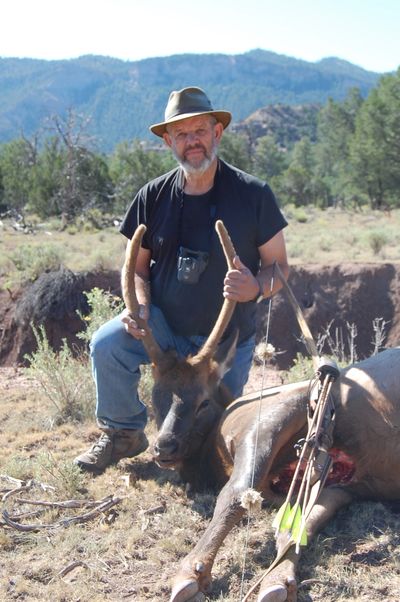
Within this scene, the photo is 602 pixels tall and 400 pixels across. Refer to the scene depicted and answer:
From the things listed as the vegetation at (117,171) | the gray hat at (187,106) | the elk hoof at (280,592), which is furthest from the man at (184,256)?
the vegetation at (117,171)

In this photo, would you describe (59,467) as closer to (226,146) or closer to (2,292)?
(2,292)

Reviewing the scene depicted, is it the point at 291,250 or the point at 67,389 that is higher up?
the point at 291,250

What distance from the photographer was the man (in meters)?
4.82

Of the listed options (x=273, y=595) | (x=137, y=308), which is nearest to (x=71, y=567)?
(x=273, y=595)

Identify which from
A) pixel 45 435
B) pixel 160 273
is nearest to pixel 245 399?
pixel 160 273

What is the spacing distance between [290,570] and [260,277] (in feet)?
6.62

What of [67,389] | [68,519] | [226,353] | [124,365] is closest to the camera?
[68,519]

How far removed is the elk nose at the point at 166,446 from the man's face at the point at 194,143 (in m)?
1.78

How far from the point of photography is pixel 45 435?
5.89 meters

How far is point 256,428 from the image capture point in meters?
3.98

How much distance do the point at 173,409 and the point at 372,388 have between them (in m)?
1.17

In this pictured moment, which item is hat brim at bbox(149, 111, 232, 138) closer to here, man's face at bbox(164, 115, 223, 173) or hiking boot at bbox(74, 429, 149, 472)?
man's face at bbox(164, 115, 223, 173)

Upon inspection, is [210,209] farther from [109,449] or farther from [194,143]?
[109,449]

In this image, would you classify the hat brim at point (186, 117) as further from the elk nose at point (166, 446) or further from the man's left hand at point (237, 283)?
the elk nose at point (166, 446)
